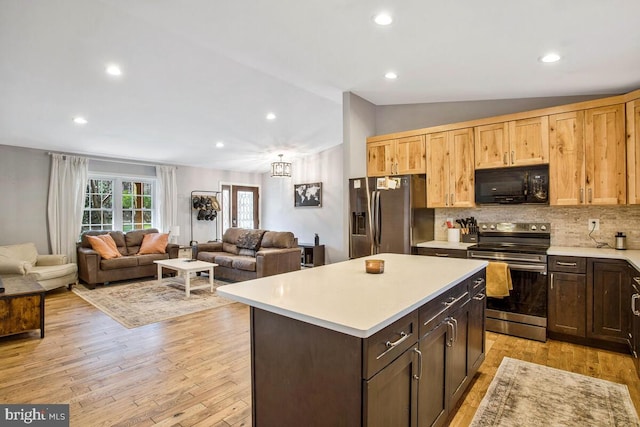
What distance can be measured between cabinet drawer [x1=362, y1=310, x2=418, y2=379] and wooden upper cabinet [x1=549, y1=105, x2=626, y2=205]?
2773 millimetres

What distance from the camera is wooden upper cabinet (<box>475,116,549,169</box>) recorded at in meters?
3.36

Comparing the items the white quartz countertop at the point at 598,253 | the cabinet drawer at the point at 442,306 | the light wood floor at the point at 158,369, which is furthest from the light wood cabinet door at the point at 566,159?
the cabinet drawer at the point at 442,306

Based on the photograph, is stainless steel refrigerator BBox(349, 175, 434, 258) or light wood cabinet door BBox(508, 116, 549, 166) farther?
stainless steel refrigerator BBox(349, 175, 434, 258)

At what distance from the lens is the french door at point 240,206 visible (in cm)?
858

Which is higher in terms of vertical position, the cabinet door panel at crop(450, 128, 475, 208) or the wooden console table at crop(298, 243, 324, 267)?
the cabinet door panel at crop(450, 128, 475, 208)

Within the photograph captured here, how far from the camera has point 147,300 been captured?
15.5 ft

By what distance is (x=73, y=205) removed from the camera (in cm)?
598

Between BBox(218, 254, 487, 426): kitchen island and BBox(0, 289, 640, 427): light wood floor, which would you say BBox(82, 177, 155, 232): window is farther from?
BBox(218, 254, 487, 426): kitchen island

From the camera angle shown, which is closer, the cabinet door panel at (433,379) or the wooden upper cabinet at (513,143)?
the cabinet door panel at (433,379)

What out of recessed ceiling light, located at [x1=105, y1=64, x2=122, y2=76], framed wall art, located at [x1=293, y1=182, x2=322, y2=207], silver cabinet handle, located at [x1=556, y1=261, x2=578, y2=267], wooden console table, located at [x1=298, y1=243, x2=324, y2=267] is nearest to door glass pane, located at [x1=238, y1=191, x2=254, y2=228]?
framed wall art, located at [x1=293, y1=182, x2=322, y2=207]

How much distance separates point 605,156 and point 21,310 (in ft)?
19.7

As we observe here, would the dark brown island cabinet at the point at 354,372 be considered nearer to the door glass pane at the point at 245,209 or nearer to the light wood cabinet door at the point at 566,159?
the light wood cabinet door at the point at 566,159

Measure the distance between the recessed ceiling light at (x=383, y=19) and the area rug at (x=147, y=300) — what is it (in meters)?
3.88

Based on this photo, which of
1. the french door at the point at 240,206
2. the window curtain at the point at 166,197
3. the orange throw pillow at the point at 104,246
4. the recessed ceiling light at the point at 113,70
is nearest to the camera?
the recessed ceiling light at the point at 113,70
